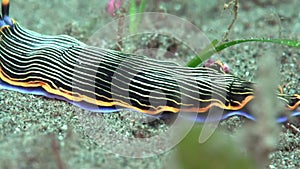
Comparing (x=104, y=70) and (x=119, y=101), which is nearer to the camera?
(x=119, y=101)

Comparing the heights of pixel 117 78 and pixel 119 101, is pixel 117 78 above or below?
above

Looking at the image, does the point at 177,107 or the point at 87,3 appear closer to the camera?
the point at 177,107

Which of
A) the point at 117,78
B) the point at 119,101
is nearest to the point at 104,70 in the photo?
the point at 117,78

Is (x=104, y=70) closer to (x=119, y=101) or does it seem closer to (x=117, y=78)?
(x=117, y=78)

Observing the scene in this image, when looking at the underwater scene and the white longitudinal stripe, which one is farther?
the white longitudinal stripe

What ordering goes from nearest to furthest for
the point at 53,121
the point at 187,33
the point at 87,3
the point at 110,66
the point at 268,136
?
the point at 268,136 → the point at 53,121 → the point at 110,66 → the point at 187,33 → the point at 87,3

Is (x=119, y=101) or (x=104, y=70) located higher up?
(x=104, y=70)

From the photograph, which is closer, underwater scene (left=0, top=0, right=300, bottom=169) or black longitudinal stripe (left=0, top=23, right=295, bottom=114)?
underwater scene (left=0, top=0, right=300, bottom=169)

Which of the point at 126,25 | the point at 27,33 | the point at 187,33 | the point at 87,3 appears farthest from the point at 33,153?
the point at 87,3

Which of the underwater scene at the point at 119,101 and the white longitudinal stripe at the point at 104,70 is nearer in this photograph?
the underwater scene at the point at 119,101

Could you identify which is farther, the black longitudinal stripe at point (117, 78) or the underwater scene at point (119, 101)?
the black longitudinal stripe at point (117, 78)

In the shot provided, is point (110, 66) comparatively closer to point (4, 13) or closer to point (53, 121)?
point (53, 121)
